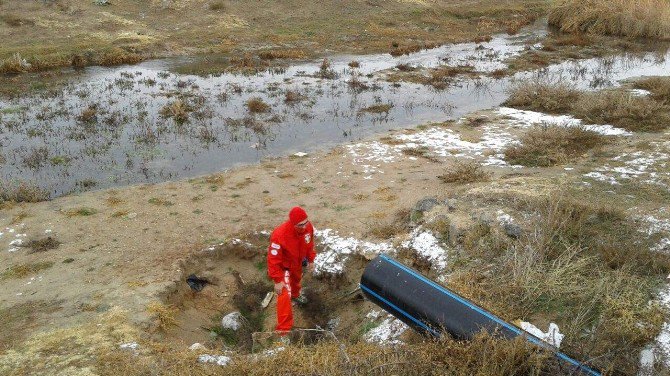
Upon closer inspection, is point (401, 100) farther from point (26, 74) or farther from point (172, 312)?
point (26, 74)

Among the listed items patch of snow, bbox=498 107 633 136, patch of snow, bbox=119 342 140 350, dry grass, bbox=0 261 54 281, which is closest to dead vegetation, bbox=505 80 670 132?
patch of snow, bbox=498 107 633 136

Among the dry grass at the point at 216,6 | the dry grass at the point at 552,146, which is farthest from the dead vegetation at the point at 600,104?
the dry grass at the point at 216,6

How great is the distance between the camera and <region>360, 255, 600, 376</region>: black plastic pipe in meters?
4.52

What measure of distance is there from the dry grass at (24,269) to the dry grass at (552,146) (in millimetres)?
8813

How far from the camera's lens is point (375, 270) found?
5664 millimetres

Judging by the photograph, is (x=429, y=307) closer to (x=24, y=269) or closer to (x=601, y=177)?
(x=24, y=269)

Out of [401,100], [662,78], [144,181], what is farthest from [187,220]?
[662,78]

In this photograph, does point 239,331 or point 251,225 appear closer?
point 239,331

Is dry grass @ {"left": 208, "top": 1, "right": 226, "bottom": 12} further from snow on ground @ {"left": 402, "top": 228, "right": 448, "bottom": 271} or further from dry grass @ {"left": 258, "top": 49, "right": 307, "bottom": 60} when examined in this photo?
snow on ground @ {"left": 402, "top": 228, "right": 448, "bottom": 271}

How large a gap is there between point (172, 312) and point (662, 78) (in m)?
16.8

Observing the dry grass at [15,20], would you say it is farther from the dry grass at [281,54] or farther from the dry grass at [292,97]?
the dry grass at [292,97]

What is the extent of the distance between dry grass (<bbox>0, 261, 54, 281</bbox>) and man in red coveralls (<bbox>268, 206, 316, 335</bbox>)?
368 cm

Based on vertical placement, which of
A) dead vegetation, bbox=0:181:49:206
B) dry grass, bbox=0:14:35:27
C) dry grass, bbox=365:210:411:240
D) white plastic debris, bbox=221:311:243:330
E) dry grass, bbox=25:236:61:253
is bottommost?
white plastic debris, bbox=221:311:243:330

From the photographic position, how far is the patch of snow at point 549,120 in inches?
492
